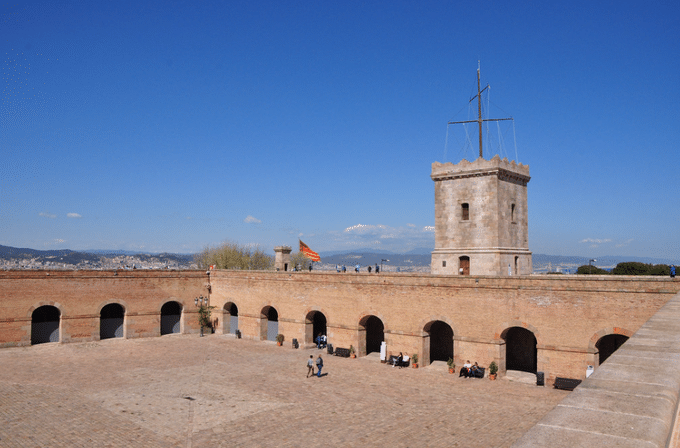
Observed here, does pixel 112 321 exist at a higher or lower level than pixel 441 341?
higher

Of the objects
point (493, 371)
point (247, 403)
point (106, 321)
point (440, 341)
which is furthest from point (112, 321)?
point (493, 371)

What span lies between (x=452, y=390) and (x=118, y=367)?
1748 cm

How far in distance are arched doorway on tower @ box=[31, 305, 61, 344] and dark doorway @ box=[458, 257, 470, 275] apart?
88.2 feet

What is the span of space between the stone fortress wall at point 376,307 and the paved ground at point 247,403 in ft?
6.62

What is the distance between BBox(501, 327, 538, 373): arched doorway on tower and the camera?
1075 inches

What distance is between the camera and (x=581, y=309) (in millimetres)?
22281

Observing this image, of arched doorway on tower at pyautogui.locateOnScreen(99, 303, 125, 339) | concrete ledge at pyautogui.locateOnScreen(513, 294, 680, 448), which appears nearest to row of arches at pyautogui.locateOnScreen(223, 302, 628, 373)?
arched doorway on tower at pyautogui.locateOnScreen(99, 303, 125, 339)

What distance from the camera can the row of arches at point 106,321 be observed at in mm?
33469

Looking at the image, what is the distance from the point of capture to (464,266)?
30.9m

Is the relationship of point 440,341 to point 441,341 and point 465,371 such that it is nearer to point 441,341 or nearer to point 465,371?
point 441,341

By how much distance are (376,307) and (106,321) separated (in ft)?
65.5

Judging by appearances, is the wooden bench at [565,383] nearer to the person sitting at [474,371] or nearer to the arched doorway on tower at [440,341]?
the person sitting at [474,371]

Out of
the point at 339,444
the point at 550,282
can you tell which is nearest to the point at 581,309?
the point at 550,282

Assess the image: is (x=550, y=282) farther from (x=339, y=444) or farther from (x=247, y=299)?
(x=247, y=299)
